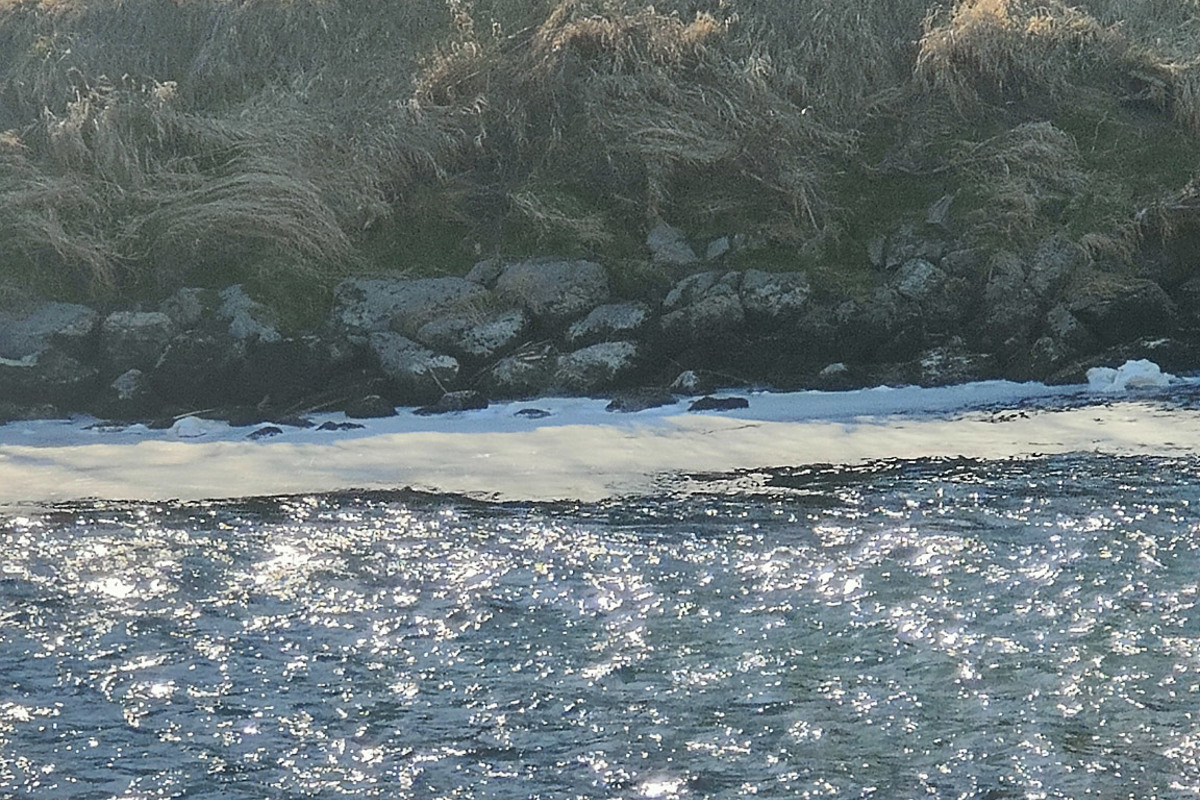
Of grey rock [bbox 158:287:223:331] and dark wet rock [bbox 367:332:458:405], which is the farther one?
grey rock [bbox 158:287:223:331]

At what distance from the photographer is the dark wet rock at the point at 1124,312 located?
35.3 ft

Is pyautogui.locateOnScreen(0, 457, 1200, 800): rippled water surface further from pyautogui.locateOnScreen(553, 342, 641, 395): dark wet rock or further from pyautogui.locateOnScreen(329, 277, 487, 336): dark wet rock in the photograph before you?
pyautogui.locateOnScreen(329, 277, 487, 336): dark wet rock

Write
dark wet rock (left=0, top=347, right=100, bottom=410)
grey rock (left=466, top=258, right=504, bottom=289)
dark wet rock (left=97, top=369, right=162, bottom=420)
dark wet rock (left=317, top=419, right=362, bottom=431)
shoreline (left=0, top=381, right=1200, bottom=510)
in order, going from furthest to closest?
1. grey rock (left=466, top=258, right=504, bottom=289)
2. dark wet rock (left=0, top=347, right=100, bottom=410)
3. dark wet rock (left=97, top=369, right=162, bottom=420)
4. dark wet rock (left=317, top=419, right=362, bottom=431)
5. shoreline (left=0, top=381, right=1200, bottom=510)

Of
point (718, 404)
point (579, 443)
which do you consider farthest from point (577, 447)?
point (718, 404)

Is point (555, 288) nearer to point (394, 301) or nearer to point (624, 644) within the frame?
point (394, 301)

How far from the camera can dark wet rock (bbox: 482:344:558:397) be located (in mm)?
10562

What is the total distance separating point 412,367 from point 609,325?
5.12 ft

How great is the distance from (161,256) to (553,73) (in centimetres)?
393

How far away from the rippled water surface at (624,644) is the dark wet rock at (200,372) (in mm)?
2359

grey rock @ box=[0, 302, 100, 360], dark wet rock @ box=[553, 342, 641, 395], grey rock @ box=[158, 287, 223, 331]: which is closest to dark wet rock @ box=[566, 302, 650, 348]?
dark wet rock @ box=[553, 342, 641, 395]

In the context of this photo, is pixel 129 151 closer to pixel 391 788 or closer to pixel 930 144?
pixel 930 144

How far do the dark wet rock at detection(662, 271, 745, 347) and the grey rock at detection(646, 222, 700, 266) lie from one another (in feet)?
1.61

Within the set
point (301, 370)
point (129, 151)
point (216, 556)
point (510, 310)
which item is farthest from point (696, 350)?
point (129, 151)

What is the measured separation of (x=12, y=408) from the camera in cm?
1045
